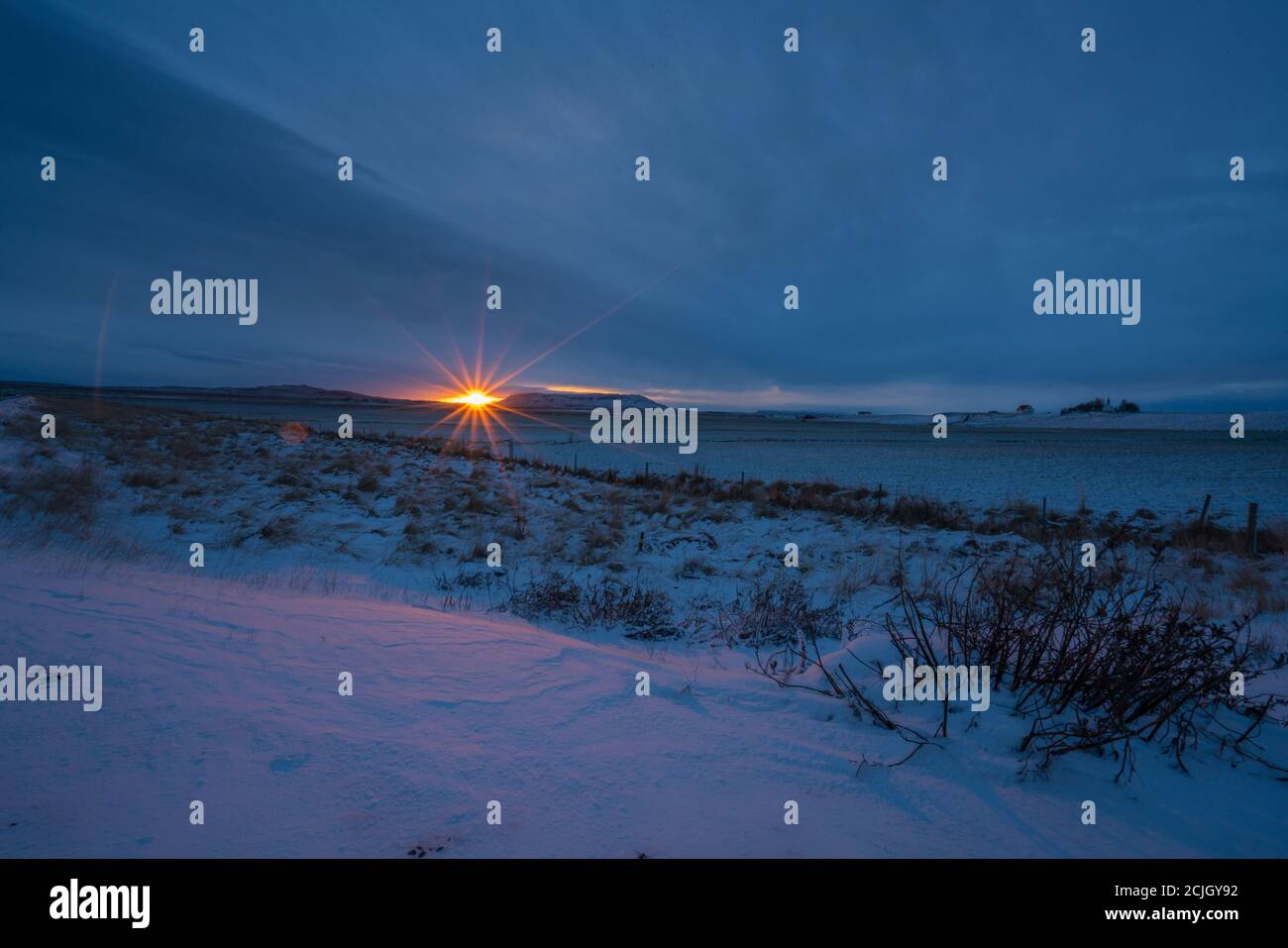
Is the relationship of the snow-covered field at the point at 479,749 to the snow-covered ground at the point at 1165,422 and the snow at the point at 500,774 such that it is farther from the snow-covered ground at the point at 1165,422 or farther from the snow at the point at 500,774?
the snow-covered ground at the point at 1165,422

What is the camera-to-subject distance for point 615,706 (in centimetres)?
398

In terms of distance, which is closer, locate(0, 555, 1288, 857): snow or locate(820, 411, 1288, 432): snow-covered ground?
locate(0, 555, 1288, 857): snow

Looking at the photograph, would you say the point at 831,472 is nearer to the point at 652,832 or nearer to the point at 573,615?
the point at 573,615

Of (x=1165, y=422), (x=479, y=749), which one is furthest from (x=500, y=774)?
(x=1165, y=422)

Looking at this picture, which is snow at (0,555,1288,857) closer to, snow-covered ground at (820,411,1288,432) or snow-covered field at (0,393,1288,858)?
snow-covered field at (0,393,1288,858)

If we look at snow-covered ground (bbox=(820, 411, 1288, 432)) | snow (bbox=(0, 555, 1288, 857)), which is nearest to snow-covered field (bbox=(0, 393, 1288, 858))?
snow (bbox=(0, 555, 1288, 857))

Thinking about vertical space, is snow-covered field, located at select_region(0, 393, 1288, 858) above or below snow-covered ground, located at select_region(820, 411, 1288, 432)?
below

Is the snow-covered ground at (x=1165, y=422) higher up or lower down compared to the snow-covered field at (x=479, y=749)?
higher up

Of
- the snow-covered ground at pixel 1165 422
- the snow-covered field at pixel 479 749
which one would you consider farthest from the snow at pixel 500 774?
the snow-covered ground at pixel 1165 422

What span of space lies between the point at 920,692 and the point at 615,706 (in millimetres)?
2104

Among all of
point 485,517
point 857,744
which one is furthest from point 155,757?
point 485,517

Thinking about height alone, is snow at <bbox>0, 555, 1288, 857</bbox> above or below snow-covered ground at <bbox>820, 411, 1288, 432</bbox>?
below

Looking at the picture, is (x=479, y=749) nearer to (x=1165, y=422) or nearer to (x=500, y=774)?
(x=500, y=774)
